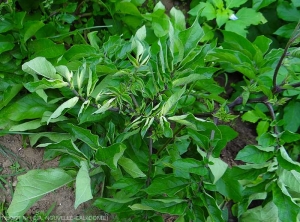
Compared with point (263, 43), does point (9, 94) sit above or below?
below

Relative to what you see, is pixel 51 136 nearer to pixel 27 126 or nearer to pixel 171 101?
pixel 27 126

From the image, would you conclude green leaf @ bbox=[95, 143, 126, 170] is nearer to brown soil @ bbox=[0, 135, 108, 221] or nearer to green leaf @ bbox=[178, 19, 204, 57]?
green leaf @ bbox=[178, 19, 204, 57]

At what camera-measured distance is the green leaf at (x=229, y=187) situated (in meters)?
1.61

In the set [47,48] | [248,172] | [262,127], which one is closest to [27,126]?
[47,48]

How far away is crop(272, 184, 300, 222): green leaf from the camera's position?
1.40 metres

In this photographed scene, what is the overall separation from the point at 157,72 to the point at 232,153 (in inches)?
36.7

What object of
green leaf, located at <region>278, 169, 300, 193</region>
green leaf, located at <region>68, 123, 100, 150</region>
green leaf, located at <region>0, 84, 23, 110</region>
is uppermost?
green leaf, located at <region>68, 123, 100, 150</region>

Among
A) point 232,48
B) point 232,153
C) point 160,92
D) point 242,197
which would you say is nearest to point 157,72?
point 160,92

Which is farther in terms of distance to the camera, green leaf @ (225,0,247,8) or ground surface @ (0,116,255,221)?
green leaf @ (225,0,247,8)

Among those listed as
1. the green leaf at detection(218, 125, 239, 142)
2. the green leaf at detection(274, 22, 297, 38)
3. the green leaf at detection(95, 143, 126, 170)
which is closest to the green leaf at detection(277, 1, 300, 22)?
the green leaf at detection(274, 22, 297, 38)

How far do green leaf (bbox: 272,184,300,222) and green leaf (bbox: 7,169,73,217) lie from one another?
28.1 inches

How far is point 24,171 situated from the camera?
1864mm

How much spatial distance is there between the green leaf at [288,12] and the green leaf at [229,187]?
3.40 feet

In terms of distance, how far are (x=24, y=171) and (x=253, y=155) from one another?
1.00m
